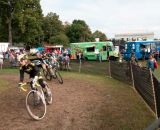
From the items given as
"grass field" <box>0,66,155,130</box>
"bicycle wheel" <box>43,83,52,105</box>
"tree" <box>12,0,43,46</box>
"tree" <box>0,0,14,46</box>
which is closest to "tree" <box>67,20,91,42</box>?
"tree" <box>12,0,43,46</box>

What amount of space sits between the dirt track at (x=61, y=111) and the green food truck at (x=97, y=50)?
1199 inches

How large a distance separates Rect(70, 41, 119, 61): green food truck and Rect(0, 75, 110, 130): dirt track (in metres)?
30.4

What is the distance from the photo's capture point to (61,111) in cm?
1115

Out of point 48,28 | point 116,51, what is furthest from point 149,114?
point 48,28

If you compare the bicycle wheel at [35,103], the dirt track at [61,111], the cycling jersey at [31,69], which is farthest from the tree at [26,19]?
the bicycle wheel at [35,103]

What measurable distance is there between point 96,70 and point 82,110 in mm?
17473

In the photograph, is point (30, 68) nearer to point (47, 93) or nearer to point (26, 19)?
point (47, 93)

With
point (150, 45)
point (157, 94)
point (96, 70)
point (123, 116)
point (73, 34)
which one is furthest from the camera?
point (73, 34)

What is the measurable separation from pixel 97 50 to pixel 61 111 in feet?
117

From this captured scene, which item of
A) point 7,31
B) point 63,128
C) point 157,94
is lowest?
point 63,128

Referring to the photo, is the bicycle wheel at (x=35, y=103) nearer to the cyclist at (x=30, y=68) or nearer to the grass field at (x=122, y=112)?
the cyclist at (x=30, y=68)

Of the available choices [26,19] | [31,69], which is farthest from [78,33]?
[31,69]

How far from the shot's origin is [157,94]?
9656 mm

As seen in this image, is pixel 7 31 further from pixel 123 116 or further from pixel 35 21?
pixel 123 116
